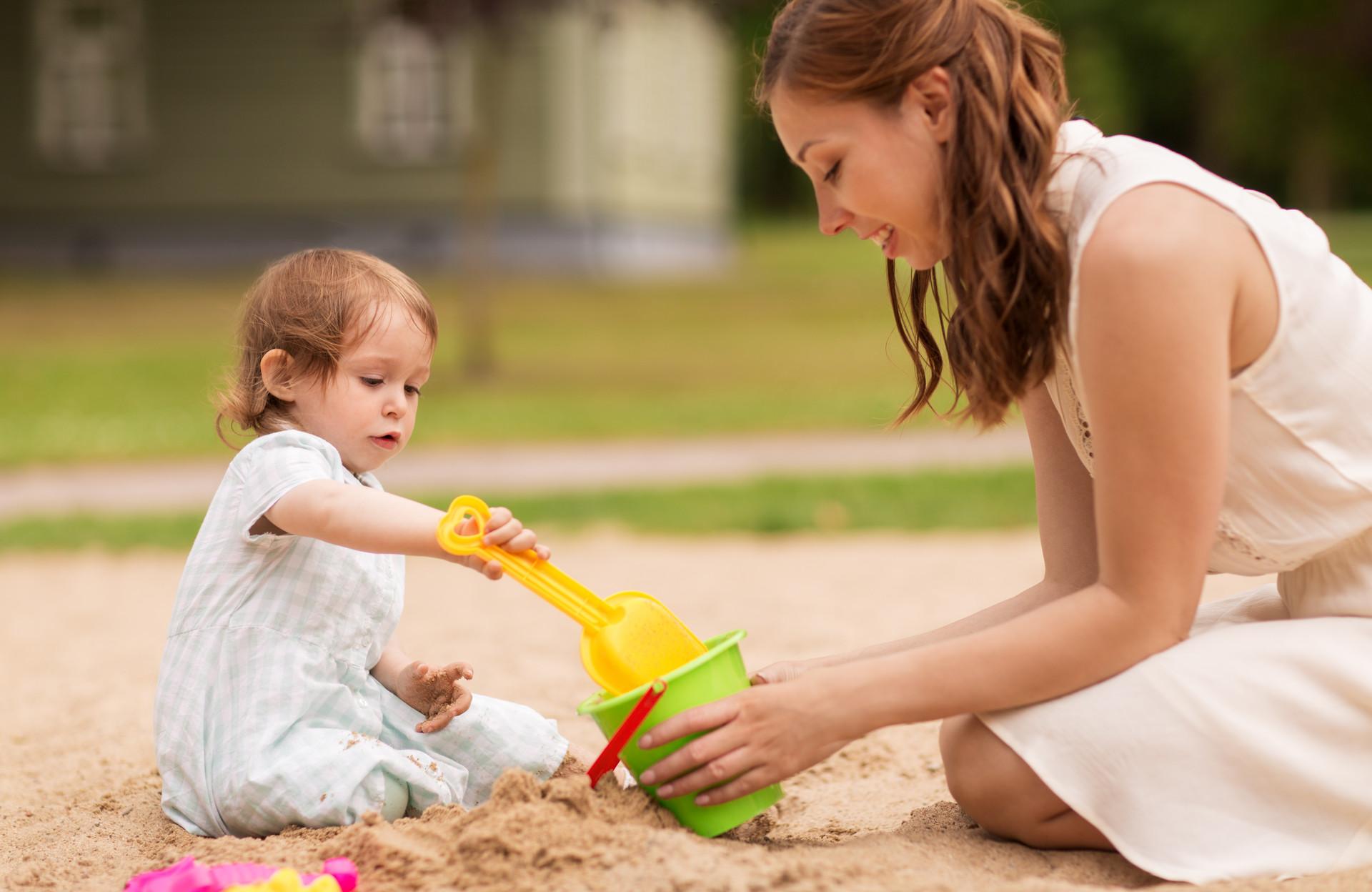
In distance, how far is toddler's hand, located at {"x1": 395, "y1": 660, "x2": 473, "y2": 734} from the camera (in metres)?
2.55

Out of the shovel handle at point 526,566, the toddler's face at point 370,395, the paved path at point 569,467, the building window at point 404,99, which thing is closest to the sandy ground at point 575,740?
the shovel handle at point 526,566

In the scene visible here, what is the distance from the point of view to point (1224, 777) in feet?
6.84

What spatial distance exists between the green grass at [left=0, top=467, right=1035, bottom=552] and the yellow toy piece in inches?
160

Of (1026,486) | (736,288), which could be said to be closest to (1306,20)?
(736,288)

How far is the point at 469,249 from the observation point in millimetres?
11836

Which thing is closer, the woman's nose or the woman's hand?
the woman's hand

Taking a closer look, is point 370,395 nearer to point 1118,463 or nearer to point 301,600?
point 301,600

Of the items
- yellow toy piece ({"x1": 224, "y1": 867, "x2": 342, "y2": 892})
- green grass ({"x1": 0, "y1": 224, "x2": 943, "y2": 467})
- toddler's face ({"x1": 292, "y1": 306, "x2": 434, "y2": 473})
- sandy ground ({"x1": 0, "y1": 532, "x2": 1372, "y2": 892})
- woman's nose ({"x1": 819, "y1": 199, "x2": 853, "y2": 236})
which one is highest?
woman's nose ({"x1": 819, "y1": 199, "x2": 853, "y2": 236})

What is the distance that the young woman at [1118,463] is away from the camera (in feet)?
6.65

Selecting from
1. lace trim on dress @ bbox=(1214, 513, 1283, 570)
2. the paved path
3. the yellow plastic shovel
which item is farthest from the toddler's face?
the paved path

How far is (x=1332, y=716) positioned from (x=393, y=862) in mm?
1294

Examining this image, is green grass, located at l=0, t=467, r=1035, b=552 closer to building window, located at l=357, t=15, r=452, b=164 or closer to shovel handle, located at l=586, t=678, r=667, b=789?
shovel handle, located at l=586, t=678, r=667, b=789

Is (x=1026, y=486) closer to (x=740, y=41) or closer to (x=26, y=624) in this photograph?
(x=26, y=624)

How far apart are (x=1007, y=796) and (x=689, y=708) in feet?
1.58
